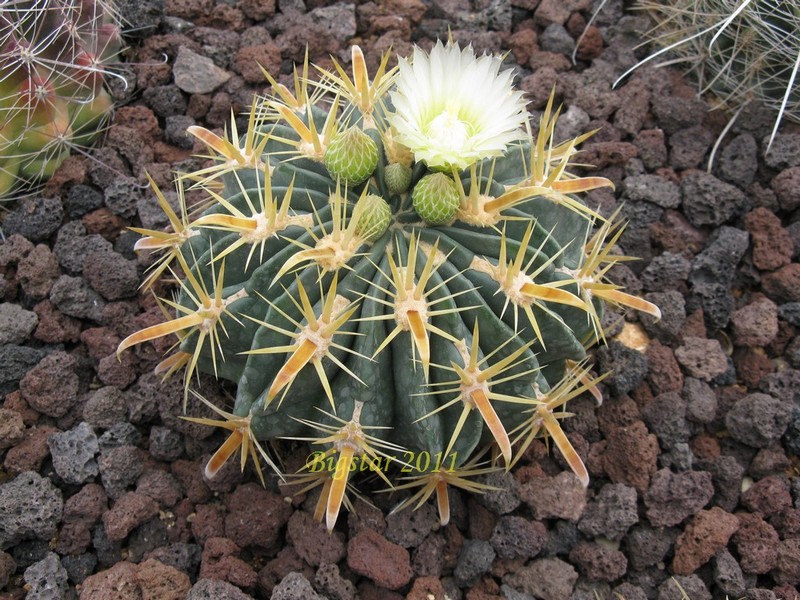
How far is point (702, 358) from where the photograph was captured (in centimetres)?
238

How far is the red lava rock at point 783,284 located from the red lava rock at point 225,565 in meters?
1.80

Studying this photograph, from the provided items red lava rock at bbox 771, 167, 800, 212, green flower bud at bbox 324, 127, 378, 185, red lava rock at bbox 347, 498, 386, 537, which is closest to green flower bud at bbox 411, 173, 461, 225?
green flower bud at bbox 324, 127, 378, 185

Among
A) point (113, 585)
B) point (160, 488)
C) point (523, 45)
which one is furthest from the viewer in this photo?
point (523, 45)

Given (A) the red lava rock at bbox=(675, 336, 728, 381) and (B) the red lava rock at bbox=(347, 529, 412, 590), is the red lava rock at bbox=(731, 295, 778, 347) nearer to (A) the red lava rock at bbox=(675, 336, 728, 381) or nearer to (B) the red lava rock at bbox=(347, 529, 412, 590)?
(A) the red lava rock at bbox=(675, 336, 728, 381)

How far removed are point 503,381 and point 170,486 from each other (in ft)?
→ 3.15

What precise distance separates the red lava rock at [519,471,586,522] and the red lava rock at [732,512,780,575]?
16.2 inches

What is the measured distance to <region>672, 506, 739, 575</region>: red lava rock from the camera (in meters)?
2.03

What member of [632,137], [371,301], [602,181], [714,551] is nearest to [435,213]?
[371,301]

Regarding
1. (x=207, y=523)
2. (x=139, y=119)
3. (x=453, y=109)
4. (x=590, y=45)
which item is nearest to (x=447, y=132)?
(x=453, y=109)

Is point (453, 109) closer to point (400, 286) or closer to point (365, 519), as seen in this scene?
point (400, 286)

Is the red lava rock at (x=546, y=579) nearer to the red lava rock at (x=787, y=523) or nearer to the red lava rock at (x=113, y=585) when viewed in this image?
the red lava rock at (x=787, y=523)

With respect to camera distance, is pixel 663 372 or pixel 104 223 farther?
pixel 104 223

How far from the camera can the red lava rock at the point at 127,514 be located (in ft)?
6.47

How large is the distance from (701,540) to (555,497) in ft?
1.27
